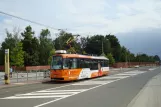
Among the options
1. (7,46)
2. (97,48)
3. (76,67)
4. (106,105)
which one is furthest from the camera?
(97,48)

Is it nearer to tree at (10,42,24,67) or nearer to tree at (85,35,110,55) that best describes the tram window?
tree at (10,42,24,67)

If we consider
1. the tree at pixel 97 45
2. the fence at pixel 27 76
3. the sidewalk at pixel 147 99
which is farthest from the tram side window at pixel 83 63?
the tree at pixel 97 45

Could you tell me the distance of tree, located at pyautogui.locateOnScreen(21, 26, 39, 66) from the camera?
315 feet

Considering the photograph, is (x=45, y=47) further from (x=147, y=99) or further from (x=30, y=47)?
(x=147, y=99)

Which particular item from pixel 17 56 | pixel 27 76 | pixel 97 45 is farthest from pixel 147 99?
pixel 97 45

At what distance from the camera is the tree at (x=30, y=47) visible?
96.1m

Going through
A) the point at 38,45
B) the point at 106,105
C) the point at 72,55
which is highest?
the point at 38,45

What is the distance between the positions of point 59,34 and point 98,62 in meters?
72.9

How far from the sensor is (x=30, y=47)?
325 feet

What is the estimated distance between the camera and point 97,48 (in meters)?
137

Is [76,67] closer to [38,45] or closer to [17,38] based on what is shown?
[17,38]

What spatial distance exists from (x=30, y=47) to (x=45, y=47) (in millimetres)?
8363

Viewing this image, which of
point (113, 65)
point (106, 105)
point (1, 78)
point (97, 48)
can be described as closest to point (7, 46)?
point (113, 65)

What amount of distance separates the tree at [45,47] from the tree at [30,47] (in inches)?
168
